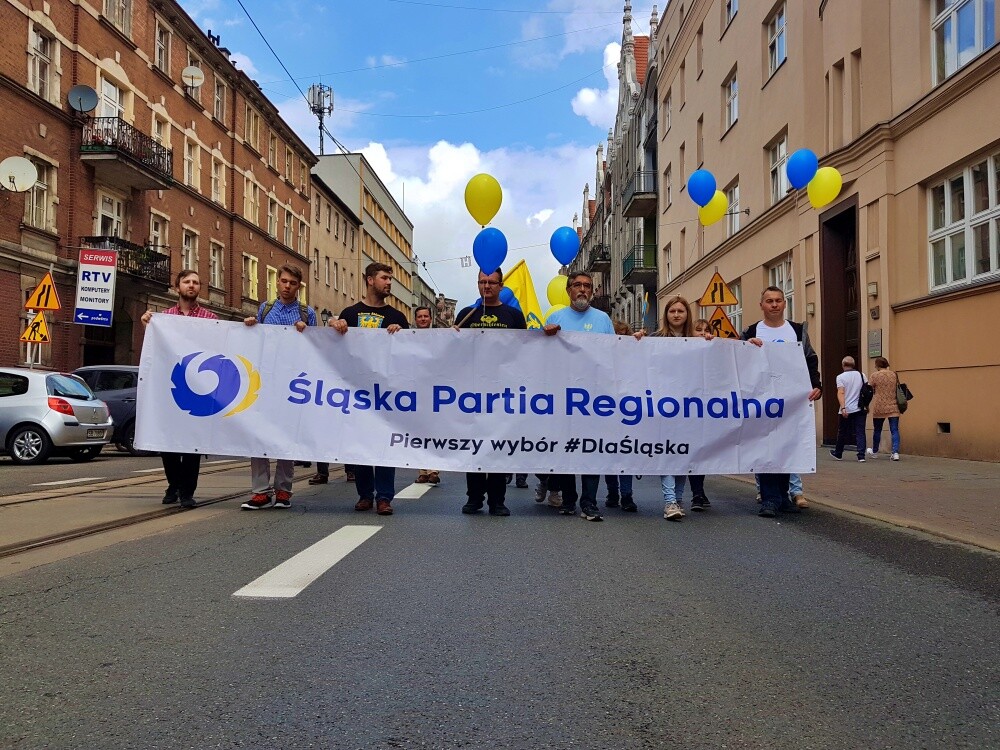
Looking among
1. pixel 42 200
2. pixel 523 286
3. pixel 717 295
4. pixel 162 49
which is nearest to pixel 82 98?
pixel 42 200

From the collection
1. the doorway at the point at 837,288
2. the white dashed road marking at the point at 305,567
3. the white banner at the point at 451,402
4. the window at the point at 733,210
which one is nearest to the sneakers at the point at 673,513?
the white banner at the point at 451,402

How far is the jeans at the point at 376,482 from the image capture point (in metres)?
7.32

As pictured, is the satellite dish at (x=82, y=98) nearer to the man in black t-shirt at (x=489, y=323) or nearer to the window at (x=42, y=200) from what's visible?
the window at (x=42, y=200)

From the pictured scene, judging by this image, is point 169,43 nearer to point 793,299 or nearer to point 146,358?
point 793,299

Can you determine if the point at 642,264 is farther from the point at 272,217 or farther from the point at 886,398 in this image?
the point at 886,398

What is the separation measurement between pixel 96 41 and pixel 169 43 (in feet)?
20.2

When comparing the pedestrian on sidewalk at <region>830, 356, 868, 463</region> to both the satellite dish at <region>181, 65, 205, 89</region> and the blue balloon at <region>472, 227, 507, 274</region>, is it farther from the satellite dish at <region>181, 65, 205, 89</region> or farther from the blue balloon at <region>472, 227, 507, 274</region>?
the satellite dish at <region>181, 65, 205, 89</region>

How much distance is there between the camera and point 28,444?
1364 cm

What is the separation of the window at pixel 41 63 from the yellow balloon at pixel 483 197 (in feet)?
59.8

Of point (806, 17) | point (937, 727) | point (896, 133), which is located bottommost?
point (937, 727)

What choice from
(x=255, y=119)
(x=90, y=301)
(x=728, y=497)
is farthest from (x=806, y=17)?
(x=255, y=119)

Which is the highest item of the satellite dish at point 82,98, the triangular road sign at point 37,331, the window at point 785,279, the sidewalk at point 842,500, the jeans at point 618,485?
the satellite dish at point 82,98

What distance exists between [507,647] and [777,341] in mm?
5305

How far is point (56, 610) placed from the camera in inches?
156
